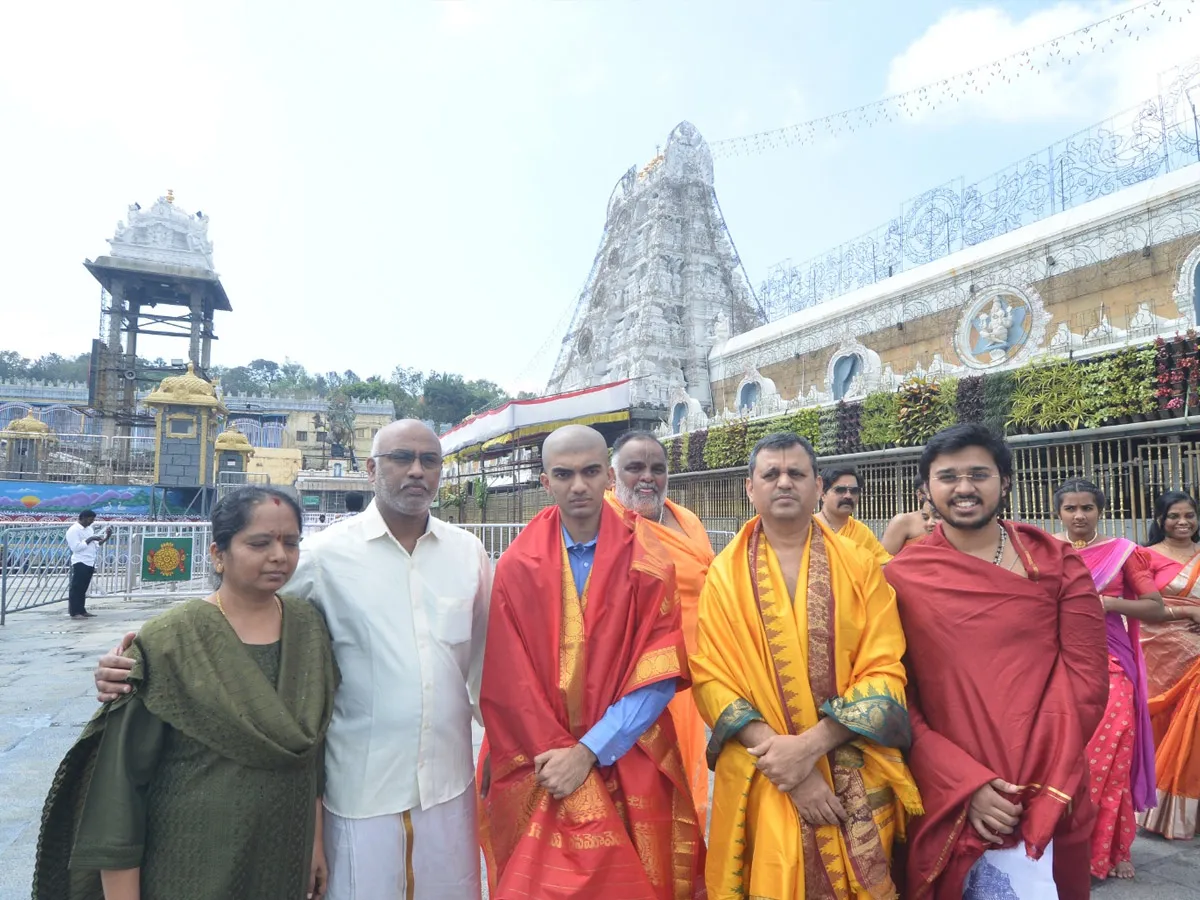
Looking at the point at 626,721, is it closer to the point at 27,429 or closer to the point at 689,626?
the point at 689,626

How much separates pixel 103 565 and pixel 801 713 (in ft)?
43.1

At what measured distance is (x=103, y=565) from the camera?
38.6 feet

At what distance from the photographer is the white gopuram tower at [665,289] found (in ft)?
74.2

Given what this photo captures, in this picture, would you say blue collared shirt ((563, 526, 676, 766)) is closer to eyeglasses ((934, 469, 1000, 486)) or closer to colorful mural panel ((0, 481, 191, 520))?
eyeglasses ((934, 469, 1000, 486))

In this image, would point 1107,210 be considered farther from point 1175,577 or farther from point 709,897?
point 709,897

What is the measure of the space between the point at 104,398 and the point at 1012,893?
38.1 metres

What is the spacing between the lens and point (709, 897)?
2.08 meters

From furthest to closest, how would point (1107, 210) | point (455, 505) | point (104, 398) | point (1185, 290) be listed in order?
1. point (104, 398)
2. point (455, 505)
3. point (1107, 210)
4. point (1185, 290)

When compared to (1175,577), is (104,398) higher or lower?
higher

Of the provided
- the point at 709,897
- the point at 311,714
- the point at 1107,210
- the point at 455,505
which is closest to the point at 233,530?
the point at 311,714

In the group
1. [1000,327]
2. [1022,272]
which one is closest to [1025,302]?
[1000,327]

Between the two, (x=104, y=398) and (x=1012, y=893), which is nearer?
(x=1012, y=893)

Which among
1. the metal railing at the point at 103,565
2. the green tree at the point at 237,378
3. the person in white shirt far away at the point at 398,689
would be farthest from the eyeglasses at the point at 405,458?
the green tree at the point at 237,378

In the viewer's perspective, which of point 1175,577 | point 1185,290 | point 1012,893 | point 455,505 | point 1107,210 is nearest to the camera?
point 1012,893
